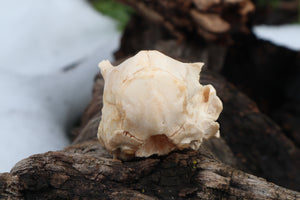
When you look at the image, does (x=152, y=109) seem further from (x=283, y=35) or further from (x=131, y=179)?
(x=283, y=35)

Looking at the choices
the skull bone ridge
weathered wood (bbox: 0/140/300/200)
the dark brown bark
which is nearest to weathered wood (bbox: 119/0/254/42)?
the skull bone ridge

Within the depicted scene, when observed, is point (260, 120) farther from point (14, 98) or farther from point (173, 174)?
point (14, 98)

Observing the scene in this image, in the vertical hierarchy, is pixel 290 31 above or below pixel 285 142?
above

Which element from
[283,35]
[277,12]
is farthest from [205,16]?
[277,12]

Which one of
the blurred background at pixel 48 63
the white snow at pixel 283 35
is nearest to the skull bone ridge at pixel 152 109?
the blurred background at pixel 48 63

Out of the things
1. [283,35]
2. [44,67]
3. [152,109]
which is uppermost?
[283,35]

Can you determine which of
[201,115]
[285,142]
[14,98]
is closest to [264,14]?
[285,142]

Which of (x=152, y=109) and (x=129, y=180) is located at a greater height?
(x=152, y=109)

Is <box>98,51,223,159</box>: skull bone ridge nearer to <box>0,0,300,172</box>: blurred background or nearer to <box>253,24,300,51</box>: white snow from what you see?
<box>0,0,300,172</box>: blurred background
